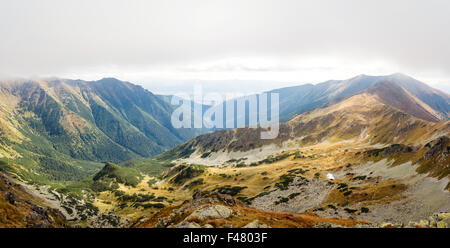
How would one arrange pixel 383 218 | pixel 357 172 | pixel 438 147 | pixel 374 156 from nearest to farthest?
pixel 383 218
pixel 438 147
pixel 357 172
pixel 374 156

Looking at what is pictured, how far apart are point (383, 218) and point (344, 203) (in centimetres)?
1931

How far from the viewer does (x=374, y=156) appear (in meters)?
124

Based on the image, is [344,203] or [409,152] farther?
[409,152]

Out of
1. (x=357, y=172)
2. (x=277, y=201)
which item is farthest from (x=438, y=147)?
(x=277, y=201)

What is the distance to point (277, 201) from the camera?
100562 mm

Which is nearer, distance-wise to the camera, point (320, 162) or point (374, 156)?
point (374, 156)
